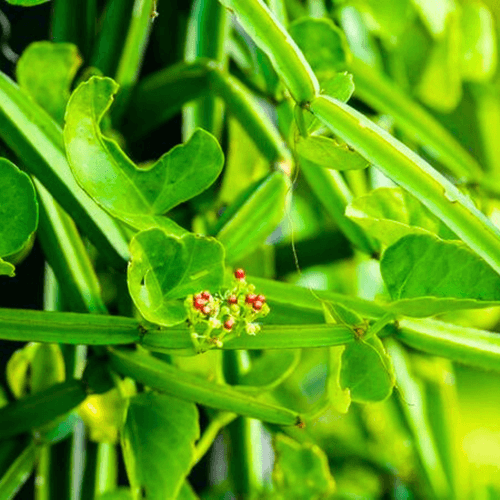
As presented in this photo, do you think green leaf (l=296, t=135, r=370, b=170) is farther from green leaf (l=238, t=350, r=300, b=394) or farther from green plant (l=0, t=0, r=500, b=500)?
green leaf (l=238, t=350, r=300, b=394)

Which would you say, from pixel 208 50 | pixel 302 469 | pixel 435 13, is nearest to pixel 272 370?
pixel 302 469

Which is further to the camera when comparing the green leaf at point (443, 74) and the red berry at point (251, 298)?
the green leaf at point (443, 74)

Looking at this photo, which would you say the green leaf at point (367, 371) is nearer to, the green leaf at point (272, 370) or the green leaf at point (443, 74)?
the green leaf at point (272, 370)

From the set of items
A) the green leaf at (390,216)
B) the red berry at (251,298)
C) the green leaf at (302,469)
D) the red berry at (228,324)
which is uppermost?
the green leaf at (390,216)

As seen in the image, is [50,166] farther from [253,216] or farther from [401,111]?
[401,111]

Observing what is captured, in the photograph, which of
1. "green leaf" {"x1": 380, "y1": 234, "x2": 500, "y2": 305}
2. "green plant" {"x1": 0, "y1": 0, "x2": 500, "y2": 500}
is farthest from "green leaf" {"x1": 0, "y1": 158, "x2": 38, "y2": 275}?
"green leaf" {"x1": 380, "y1": 234, "x2": 500, "y2": 305}

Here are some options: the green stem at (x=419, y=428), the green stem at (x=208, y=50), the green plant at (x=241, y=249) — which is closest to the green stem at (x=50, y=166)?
the green plant at (x=241, y=249)
